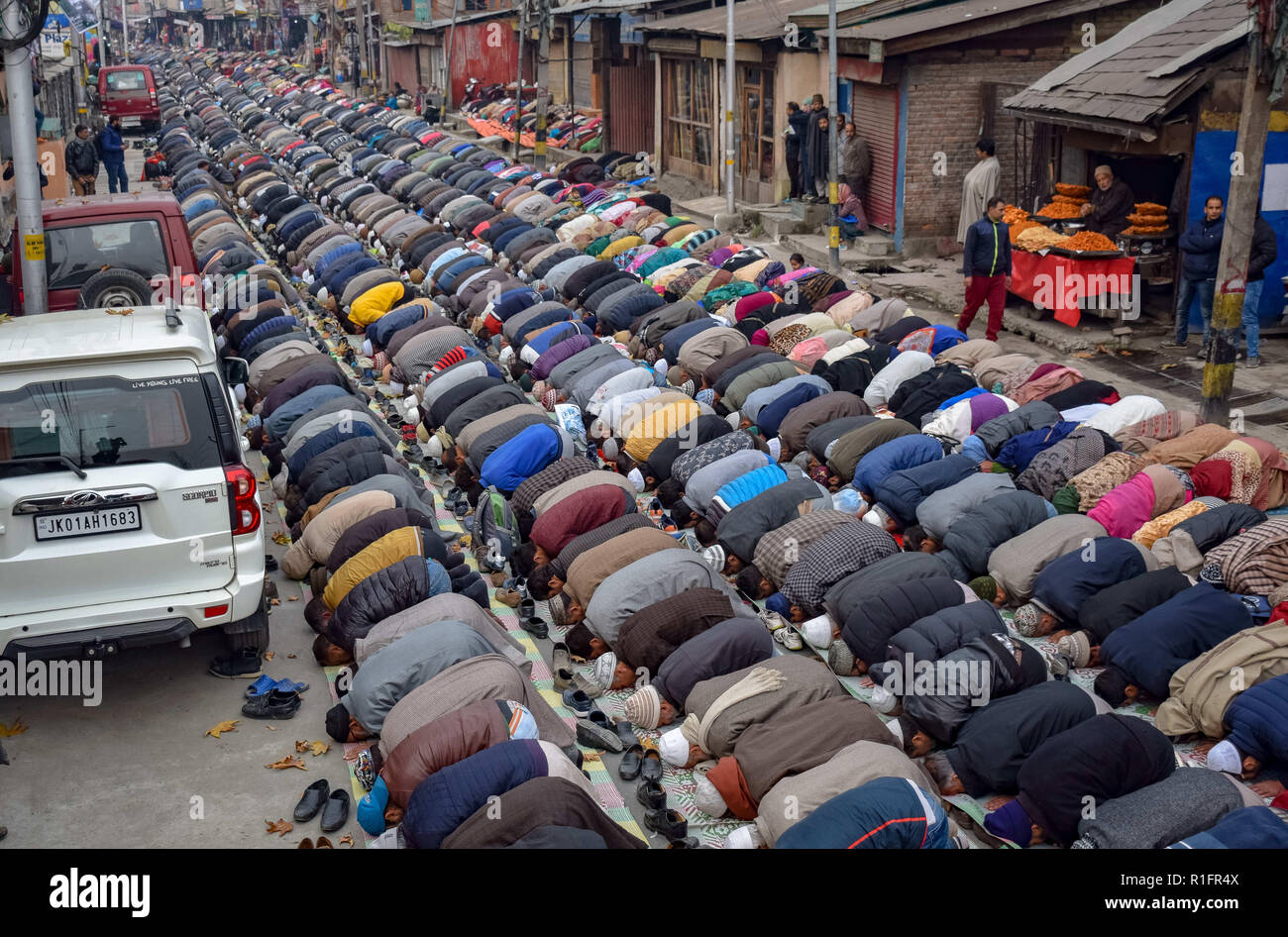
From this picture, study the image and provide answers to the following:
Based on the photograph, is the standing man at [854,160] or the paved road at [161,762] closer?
the paved road at [161,762]

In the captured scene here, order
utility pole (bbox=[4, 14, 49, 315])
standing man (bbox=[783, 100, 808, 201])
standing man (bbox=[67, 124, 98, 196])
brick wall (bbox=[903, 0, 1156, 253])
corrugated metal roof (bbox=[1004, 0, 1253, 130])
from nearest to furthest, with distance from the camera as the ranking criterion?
1. utility pole (bbox=[4, 14, 49, 315])
2. corrugated metal roof (bbox=[1004, 0, 1253, 130])
3. brick wall (bbox=[903, 0, 1156, 253])
4. standing man (bbox=[783, 100, 808, 201])
5. standing man (bbox=[67, 124, 98, 196])

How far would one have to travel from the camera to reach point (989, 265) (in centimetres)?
1461

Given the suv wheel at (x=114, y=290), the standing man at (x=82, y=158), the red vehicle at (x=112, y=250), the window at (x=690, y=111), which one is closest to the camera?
the suv wheel at (x=114, y=290)

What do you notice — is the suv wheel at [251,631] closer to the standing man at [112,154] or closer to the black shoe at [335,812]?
the black shoe at [335,812]

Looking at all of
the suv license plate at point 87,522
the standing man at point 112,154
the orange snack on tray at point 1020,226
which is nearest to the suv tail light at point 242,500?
the suv license plate at point 87,522

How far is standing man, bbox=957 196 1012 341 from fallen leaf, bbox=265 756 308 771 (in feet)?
32.6

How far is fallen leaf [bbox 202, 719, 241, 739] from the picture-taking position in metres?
7.41

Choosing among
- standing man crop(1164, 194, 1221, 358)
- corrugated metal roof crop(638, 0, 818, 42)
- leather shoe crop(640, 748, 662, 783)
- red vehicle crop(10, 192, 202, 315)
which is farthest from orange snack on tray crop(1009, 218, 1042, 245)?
leather shoe crop(640, 748, 662, 783)

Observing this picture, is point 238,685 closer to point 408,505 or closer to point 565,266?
point 408,505

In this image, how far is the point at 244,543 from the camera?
7305mm

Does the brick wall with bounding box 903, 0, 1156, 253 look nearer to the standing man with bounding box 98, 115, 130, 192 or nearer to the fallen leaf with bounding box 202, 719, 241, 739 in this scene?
the fallen leaf with bounding box 202, 719, 241, 739

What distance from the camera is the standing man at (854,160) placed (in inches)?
806

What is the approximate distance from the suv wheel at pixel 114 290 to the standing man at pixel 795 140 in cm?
1237

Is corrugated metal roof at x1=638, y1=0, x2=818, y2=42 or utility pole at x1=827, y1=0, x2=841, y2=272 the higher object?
corrugated metal roof at x1=638, y1=0, x2=818, y2=42
